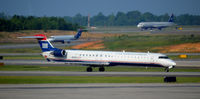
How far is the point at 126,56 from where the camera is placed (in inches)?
2089

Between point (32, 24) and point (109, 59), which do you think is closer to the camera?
Result: point (109, 59)

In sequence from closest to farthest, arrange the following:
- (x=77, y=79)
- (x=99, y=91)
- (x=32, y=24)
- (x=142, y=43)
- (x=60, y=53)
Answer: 1. (x=99, y=91)
2. (x=77, y=79)
3. (x=60, y=53)
4. (x=142, y=43)
5. (x=32, y=24)

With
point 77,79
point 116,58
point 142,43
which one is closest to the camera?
point 77,79

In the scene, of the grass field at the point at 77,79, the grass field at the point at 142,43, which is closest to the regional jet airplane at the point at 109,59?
the grass field at the point at 77,79

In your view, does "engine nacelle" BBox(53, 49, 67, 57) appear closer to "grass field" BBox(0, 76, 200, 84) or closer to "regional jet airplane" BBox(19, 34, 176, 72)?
"regional jet airplane" BBox(19, 34, 176, 72)

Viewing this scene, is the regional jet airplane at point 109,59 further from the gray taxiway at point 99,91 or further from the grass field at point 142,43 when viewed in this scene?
the grass field at point 142,43

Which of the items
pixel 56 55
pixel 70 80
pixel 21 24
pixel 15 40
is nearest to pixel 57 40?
pixel 15 40

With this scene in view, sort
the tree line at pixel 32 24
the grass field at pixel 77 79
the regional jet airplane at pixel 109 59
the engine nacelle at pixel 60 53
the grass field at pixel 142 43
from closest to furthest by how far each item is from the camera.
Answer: the grass field at pixel 77 79, the regional jet airplane at pixel 109 59, the engine nacelle at pixel 60 53, the grass field at pixel 142 43, the tree line at pixel 32 24

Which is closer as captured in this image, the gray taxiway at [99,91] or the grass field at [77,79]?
the gray taxiway at [99,91]

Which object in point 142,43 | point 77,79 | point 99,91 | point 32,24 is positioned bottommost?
point 142,43

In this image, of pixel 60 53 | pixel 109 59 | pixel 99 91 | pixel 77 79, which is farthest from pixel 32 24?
pixel 99 91

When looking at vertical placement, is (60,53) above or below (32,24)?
below

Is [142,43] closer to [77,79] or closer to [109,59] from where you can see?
[109,59]

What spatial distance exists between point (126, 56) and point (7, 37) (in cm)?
8254
